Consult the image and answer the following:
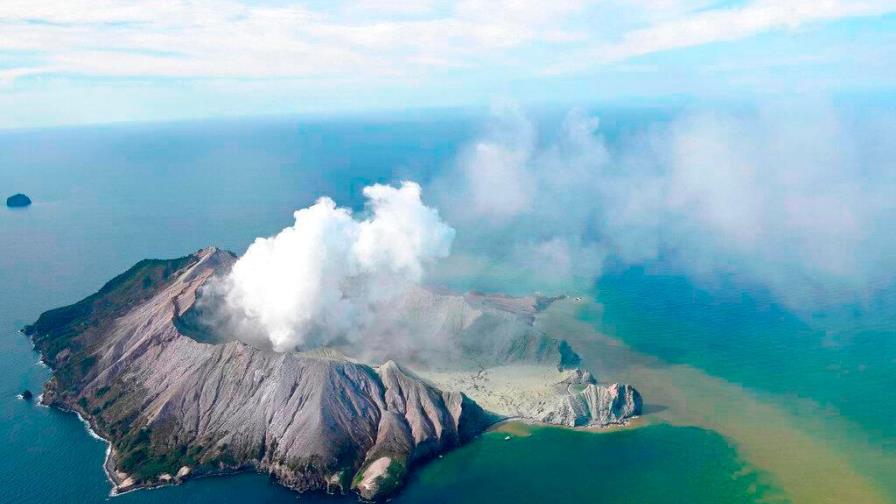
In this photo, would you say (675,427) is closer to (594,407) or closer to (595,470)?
(594,407)

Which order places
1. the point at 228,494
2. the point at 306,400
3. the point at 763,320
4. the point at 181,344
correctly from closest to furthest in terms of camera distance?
the point at 228,494 → the point at 306,400 → the point at 181,344 → the point at 763,320

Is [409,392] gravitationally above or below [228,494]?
above

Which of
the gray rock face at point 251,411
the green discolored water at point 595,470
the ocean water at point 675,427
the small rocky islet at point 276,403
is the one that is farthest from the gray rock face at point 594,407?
the gray rock face at point 251,411

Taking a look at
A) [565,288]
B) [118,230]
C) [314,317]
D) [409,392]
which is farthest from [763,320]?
[118,230]

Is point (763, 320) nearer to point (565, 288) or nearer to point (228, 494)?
point (565, 288)

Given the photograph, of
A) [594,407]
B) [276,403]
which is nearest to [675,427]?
[594,407]

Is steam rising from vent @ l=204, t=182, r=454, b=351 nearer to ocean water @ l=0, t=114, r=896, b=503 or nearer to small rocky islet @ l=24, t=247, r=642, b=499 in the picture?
small rocky islet @ l=24, t=247, r=642, b=499

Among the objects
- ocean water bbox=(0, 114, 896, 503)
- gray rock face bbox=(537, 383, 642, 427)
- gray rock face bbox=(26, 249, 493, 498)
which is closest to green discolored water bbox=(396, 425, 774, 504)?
ocean water bbox=(0, 114, 896, 503)
